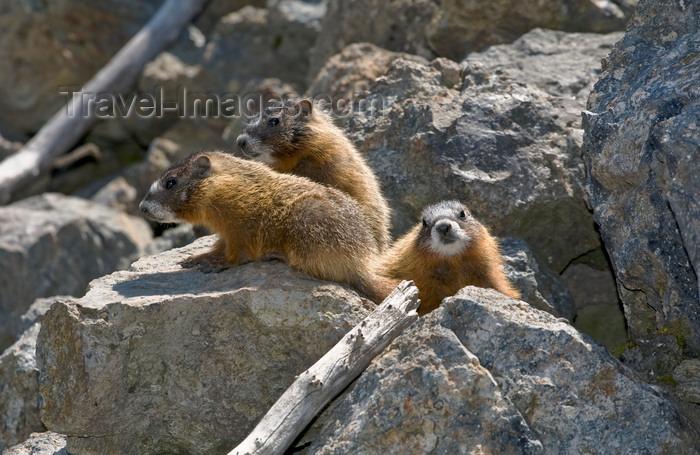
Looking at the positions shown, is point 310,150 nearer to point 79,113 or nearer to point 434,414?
point 434,414

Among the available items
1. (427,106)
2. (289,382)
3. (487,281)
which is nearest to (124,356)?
(289,382)

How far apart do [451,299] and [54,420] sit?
2.94 meters

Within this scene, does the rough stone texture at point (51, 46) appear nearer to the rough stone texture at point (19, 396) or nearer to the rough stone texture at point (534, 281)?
the rough stone texture at point (19, 396)

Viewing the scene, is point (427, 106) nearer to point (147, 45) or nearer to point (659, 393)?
point (659, 393)

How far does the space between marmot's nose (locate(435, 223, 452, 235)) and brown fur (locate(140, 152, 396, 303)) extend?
0.58m

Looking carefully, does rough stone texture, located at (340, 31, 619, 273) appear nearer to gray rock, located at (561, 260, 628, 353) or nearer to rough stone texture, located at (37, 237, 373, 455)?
gray rock, located at (561, 260, 628, 353)

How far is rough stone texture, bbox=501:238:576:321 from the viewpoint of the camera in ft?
25.2

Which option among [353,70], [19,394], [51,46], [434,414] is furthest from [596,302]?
[51,46]

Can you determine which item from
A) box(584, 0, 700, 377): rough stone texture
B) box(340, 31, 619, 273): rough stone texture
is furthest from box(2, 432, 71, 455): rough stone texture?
box(584, 0, 700, 377): rough stone texture

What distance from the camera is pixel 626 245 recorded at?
21.3ft

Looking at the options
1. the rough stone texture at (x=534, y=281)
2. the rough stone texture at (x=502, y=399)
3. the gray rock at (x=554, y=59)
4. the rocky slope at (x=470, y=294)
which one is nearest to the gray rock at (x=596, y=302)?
the rocky slope at (x=470, y=294)

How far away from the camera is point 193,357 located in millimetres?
6371

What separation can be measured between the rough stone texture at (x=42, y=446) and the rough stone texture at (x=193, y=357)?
0.59 m

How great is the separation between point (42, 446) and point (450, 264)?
12.1 feet
